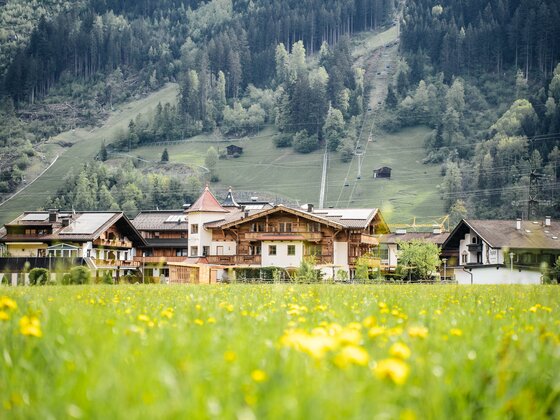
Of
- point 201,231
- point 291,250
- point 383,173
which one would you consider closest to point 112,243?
point 201,231

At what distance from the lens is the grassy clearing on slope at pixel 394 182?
129m

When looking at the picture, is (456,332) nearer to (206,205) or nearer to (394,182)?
(206,205)

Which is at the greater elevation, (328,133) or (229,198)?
(328,133)

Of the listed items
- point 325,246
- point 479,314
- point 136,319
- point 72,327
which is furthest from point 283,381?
point 325,246

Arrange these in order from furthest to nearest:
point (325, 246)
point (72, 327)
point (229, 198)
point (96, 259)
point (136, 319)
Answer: point (229, 198)
point (96, 259)
point (325, 246)
point (136, 319)
point (72, 327)

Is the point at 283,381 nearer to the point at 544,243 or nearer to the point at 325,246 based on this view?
the point at 325,246

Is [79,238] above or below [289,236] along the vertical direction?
above

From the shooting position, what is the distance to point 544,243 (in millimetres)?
65375

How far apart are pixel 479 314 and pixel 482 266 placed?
55906 mm

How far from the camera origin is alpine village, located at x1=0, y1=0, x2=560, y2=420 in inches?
151

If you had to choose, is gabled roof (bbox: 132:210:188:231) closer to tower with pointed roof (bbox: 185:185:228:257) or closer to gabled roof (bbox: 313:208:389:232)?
tower with pointed roof (bbox: 185:185:228:257)

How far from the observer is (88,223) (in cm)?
6850

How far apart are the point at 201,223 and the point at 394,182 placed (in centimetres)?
7942

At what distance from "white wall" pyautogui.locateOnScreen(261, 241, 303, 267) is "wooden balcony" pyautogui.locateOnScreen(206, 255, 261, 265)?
0.64m
